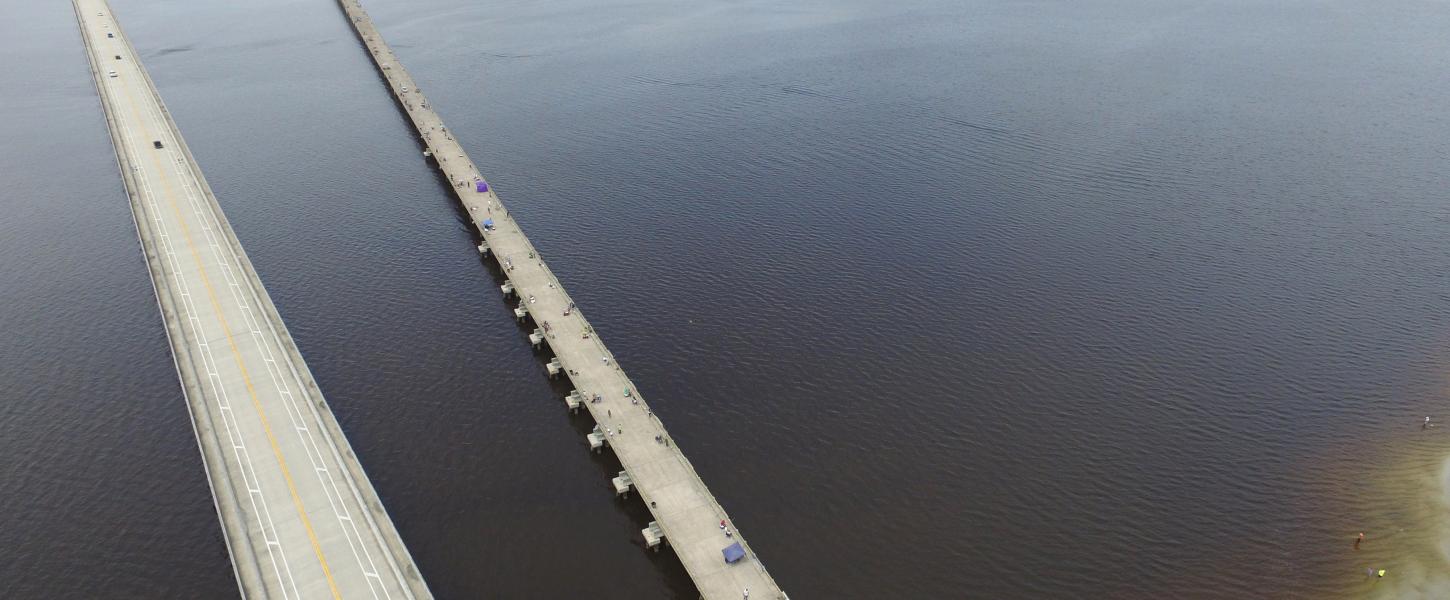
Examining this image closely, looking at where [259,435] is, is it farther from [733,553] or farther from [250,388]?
[733,553]

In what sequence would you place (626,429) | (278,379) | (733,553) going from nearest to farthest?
(733,553), (626,429), (278,379)

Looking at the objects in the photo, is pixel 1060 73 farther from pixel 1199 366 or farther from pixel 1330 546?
pixel 1330 546

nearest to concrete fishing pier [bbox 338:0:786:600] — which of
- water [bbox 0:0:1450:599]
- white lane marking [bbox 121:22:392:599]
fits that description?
water [bbox 0:0:1450:599]

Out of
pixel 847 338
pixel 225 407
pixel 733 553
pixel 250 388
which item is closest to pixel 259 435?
pixel 225 407

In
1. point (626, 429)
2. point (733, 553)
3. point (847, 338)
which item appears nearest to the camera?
point (733, 553)

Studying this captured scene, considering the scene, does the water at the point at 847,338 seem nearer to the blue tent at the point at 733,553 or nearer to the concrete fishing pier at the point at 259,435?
the blue tent at the point at 733,553

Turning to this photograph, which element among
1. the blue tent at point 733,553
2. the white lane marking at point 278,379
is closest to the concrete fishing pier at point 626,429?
the blue tent at point 733,553
